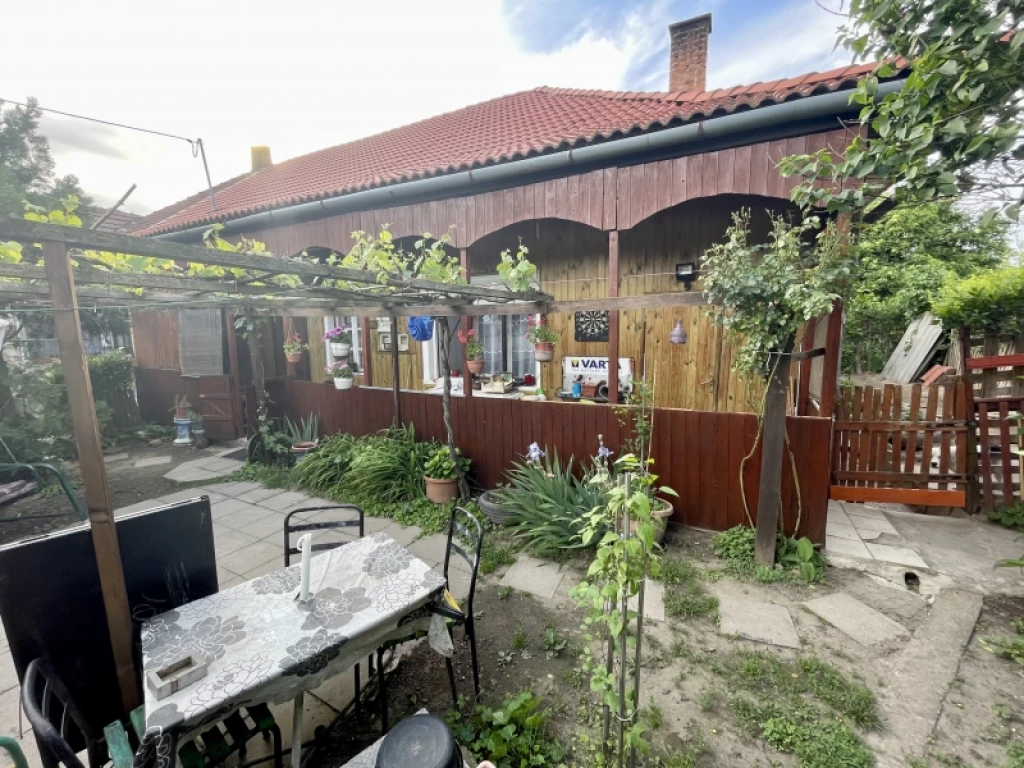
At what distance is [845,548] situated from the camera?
3.58 m

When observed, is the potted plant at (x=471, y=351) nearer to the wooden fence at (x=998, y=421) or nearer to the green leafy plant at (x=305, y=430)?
the green leafy plant at (x=305, y=430)

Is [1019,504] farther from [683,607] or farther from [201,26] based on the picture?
[201,26]

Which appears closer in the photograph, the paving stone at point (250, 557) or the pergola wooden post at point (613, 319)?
the paving stone at point (250, 557)

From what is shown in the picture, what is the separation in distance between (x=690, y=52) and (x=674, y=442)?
654 centimetres

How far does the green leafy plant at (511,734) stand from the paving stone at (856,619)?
2.04m

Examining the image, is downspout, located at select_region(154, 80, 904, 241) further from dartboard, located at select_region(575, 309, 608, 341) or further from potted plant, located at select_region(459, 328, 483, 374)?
dartboard, located at select_region(575, 309, 608, 341)

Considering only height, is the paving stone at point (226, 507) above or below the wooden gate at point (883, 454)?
below

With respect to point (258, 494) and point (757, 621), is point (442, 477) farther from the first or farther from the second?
point (757, 621)

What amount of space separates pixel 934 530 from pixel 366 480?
18.7 feet

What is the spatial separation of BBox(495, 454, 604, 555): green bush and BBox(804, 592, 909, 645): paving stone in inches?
65.4

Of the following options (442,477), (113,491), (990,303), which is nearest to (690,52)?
(990,303)

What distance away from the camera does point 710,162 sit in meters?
3.75

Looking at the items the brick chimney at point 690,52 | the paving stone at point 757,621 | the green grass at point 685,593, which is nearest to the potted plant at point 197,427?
the green grass at point 685,593

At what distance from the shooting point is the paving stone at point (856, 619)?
260 centimetres
